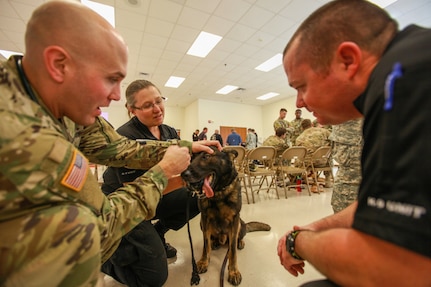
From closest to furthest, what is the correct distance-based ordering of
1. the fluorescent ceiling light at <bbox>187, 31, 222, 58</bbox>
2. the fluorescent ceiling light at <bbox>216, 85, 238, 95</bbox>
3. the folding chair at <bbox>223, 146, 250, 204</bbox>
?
1. the folding chair at <bbox>223, 146, 250, 204</bbox>
2. the fluorescent ceiling light at <bbox>187, 31, 222, 58</bbox>
3. the fluorescent ceiling light at <bbox>216, 85, 238, 95</bbox>

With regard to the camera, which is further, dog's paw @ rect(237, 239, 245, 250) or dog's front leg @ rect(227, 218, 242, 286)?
dog's paw @ rect(237, 239, 245, 250)

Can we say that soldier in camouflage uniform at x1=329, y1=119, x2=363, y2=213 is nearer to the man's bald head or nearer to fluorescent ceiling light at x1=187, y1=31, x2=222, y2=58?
the man's bald head

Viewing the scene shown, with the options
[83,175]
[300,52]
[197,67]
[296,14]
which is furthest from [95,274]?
Result: [197,67]

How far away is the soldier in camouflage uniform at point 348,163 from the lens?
62.7 inches

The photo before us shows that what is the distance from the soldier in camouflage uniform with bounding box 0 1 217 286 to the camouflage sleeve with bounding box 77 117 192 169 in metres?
0.24

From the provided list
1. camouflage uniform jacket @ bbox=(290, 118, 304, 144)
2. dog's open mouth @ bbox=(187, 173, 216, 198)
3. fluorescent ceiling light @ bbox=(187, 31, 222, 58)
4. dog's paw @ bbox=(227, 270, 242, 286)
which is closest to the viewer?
dog's paw @ bbox=(227, 270, 242, 286)

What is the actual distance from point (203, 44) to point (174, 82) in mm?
3581

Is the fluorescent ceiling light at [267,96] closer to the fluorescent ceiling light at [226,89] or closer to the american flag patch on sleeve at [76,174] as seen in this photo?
the fluorescent ceiling light at [226,89]

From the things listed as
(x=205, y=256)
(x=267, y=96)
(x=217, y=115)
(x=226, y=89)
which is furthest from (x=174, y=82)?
(x=205, y=256)

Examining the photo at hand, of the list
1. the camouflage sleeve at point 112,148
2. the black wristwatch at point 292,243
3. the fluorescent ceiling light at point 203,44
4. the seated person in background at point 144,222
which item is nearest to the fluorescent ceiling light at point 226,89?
the fluorescent ceiling light at point 203,44

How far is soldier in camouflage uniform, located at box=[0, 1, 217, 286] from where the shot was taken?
431 millimetres

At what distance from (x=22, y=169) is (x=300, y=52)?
35.6 inches

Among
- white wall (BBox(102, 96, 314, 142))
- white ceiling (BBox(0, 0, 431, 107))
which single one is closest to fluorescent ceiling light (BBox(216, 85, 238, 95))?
white wall (BBox(102, 96, 314, 142))

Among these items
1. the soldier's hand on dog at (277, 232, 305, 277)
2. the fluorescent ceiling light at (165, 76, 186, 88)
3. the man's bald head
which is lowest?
the soldier's hand on dog at (277, 232, 305, 277)
